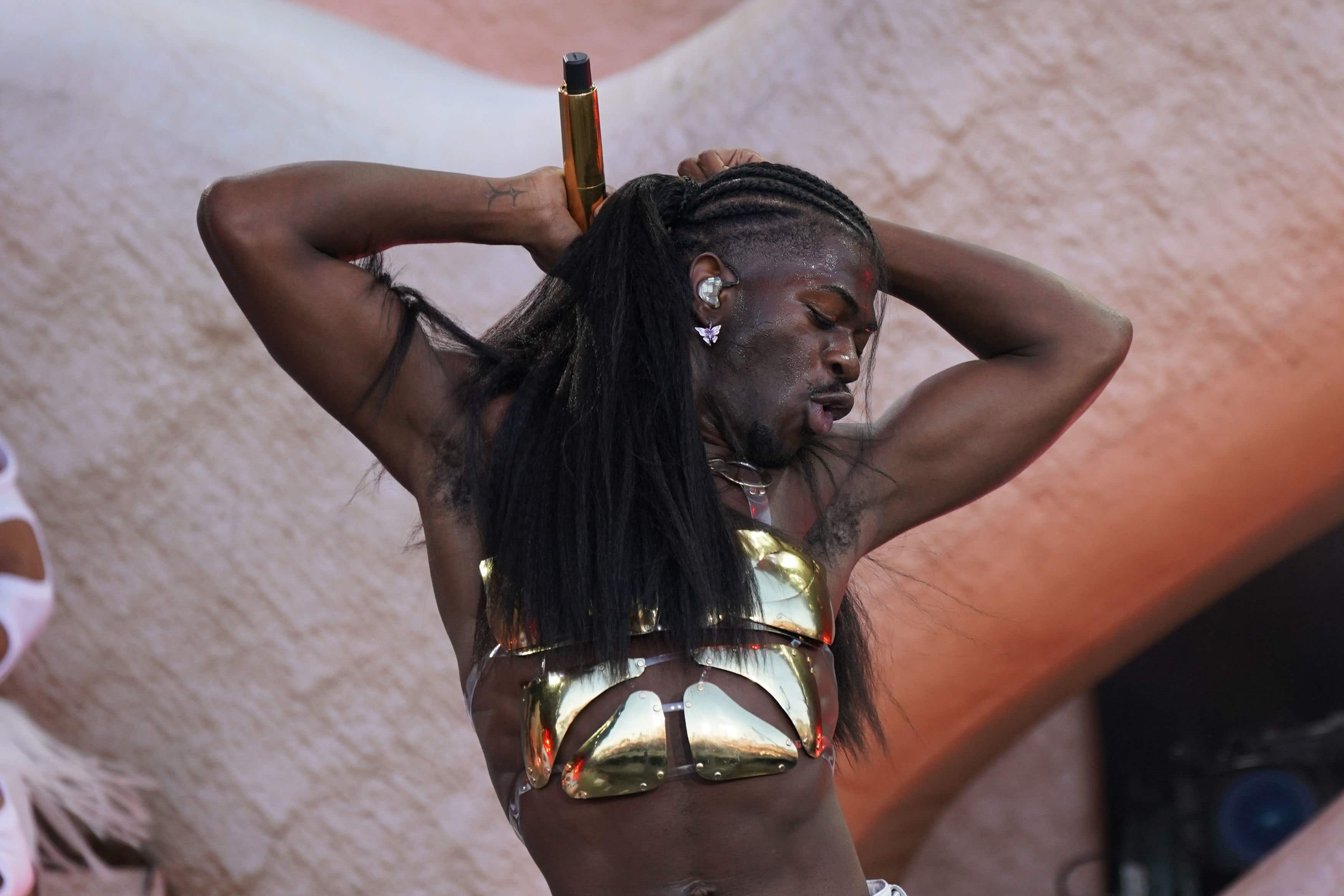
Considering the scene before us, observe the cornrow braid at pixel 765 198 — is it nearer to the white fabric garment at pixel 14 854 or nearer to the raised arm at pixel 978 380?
the raised arm at pixel 978 380

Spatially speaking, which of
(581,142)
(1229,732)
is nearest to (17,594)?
(581,142)

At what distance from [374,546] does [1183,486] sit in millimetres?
1340

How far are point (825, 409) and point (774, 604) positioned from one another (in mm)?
192

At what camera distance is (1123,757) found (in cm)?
311

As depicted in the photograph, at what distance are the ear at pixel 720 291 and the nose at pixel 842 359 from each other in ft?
0.32

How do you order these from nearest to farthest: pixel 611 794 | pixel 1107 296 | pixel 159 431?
1. pixel 611 794
2. pixel 1107 296
3. pixel 159 431

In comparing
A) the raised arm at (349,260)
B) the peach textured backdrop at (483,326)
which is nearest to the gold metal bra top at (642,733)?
the raised arm at (349,260)

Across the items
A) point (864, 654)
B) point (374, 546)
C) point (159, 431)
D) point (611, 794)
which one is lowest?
point (611, 794)

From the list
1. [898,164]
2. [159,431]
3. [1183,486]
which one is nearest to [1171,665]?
[1183,486]

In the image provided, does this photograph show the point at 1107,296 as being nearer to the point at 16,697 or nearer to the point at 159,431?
the point at 159,431

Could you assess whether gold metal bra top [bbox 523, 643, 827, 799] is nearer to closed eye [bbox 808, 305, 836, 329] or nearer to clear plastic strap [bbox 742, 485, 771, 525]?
clear plastic strap [bbox 742, 485, 771, 525]

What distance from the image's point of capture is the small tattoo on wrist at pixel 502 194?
4.68 feet

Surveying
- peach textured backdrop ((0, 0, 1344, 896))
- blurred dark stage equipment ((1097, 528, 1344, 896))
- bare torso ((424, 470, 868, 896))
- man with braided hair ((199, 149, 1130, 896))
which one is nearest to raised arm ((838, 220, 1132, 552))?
man with braided hair ((199, 149, 1130, 896))

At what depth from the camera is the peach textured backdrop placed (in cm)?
244
